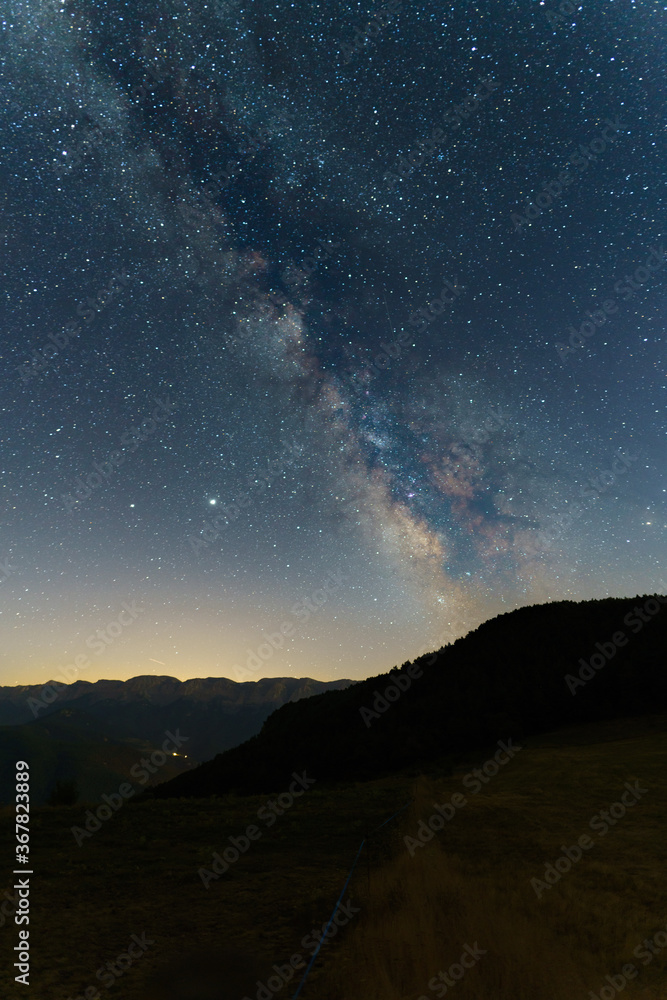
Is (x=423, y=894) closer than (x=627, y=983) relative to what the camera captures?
No

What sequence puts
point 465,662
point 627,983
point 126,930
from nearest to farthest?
point 627,983, point 126,930, point 465,662

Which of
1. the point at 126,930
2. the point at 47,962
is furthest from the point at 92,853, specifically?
the point at 47,962

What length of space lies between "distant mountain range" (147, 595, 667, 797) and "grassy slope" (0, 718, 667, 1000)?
619 inches

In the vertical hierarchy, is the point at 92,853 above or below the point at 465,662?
below

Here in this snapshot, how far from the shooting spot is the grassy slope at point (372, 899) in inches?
211

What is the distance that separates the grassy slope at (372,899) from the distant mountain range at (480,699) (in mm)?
15722

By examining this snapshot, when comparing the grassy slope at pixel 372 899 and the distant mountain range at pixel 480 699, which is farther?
the distant mountain range at pixel 480 699

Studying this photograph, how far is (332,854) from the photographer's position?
10.1m

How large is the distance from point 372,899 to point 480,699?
1133 inches

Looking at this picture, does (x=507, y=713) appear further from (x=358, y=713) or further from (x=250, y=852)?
(x=250, y=852)

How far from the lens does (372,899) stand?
23.4 ft

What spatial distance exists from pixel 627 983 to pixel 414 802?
31.1 ft

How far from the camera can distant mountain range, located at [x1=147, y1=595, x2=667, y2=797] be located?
2956cm

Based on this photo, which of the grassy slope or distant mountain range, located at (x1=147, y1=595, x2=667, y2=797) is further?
distant mountain range, located at (x1=147, y1=595, x2=667, y2=797)
